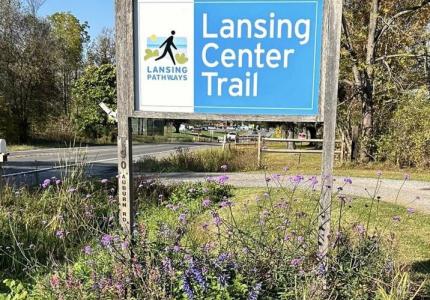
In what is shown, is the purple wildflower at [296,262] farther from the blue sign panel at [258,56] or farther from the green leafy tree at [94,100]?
the green leafy tree at [94,100]

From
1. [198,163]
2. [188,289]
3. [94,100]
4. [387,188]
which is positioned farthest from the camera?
[94,100]

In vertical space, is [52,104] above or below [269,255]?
above

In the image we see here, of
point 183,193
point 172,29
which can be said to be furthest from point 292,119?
point 183,193

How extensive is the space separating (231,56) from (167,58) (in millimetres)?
469

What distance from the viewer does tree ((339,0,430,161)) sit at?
17.2 m

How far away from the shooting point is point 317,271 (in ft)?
9.05

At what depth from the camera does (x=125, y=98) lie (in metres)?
3.18

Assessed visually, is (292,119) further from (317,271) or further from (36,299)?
(36,299)

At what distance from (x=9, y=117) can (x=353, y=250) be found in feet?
85.7

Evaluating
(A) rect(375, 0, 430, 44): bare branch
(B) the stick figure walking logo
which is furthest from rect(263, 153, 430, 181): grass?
(B) the stick figure walking logo

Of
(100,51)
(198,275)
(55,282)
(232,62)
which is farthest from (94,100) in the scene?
(198,275)

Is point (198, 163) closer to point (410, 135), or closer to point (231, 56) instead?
point (410, 135)

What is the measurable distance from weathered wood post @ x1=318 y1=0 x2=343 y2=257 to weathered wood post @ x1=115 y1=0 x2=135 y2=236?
4.45 ft

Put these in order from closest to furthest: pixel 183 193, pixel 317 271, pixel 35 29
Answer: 1. pixel 317 271
2. pixel 183 193
3. pixel 35 29
